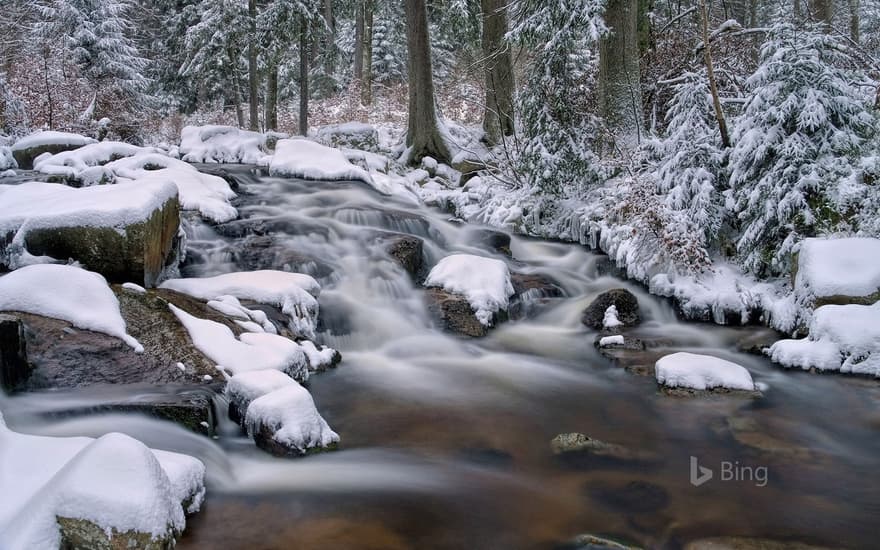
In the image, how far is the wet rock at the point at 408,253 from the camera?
9.39 meters

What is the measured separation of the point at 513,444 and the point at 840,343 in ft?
12.4

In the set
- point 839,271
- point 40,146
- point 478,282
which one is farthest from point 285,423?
point 40,146

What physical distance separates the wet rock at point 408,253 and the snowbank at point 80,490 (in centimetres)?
592

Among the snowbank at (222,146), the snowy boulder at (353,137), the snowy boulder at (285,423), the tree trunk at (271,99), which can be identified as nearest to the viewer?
the snowy boulder at (285,423)

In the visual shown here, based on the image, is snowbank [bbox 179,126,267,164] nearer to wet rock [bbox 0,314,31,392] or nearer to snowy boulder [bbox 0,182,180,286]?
snowy boulder [bbox 0,182,180,286]

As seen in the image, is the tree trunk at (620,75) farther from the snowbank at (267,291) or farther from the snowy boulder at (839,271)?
the snowbank at (267,291)

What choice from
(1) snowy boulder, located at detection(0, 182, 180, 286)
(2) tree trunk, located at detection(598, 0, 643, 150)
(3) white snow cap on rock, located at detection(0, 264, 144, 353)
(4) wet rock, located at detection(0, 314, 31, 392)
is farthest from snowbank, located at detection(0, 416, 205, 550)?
(2) tree trunk, located at detection(598, 0, 643, 150)

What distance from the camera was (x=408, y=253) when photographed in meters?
9.54

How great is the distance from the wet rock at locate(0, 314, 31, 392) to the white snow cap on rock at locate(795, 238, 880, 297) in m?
7.72

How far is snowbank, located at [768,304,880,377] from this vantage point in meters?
6.38

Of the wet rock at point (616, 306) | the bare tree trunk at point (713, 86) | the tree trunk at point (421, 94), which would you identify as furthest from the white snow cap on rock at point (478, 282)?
the tree trunk at point (421, 94)

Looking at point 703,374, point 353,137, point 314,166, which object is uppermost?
point 353,137

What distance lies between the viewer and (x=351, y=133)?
17344mm

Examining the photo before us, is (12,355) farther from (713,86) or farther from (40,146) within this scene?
(40,146)
